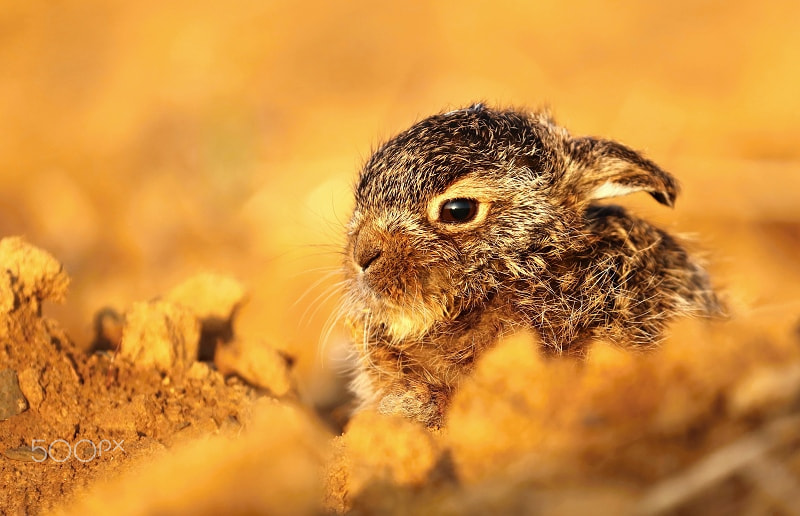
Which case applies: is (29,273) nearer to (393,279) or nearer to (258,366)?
(258,366)

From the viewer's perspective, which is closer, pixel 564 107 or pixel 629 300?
pixel 629 300

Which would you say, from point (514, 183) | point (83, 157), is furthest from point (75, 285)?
point (514, 183)

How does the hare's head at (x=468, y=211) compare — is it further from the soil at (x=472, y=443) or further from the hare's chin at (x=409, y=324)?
the soil at (x=472, y=443)

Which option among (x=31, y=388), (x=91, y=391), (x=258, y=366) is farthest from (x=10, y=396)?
(x=258, y=366)

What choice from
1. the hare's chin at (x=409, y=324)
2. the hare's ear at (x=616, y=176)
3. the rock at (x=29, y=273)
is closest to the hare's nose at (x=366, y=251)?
the hare's chin at (x=409, y=324)

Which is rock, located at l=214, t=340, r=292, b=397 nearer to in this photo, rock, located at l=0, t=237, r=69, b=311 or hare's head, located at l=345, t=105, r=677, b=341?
hare's head, located at l=345, t=105, r=677, b=341

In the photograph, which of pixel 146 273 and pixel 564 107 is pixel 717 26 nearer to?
pixel 564 107
